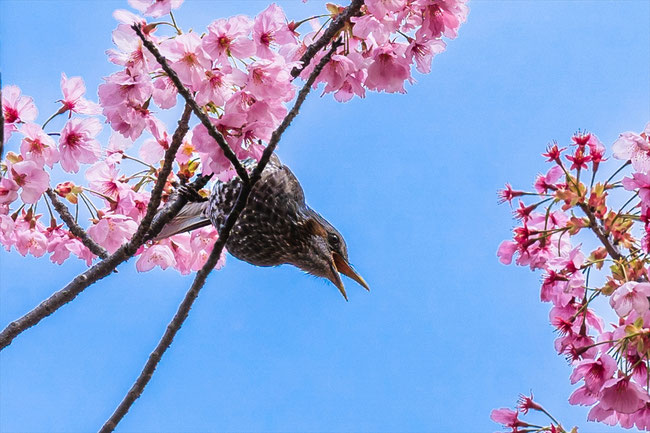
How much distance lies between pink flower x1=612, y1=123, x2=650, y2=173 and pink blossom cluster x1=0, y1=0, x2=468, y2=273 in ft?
3.54

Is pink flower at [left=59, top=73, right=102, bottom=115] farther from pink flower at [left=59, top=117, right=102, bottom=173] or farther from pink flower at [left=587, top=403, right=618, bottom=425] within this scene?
pink flower at [left=587, top=403, right=618, bottom=425]

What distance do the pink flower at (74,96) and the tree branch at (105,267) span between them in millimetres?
686

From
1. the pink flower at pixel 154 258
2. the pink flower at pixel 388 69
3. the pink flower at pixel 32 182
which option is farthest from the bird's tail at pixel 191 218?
the pink flower at pixel 388 69

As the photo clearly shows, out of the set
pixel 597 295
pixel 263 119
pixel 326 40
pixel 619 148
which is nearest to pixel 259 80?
pixel 263 119

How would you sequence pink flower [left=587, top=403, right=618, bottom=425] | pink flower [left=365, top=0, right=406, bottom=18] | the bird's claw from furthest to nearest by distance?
1. pink flower [left=587, top=403, right=618, bottom=425]
2. the bird's claw
3. pink flower [left=365, top=0, right=406, bottom=18]

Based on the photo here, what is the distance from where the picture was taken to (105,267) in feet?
8.63

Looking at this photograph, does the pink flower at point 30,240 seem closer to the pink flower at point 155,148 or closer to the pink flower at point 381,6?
the pink flower at point 155,148

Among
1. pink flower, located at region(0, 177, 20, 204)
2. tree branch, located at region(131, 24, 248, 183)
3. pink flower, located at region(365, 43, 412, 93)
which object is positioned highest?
pink flower, located at region(365, 43, 412, 93)

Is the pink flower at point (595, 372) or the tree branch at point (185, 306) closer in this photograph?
the tree branch at point (185, 306)

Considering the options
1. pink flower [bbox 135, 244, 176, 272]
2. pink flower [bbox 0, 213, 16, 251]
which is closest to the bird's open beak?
pink flower [bbox 135, 244, 176, 272]

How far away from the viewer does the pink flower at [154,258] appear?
3590 millimetres

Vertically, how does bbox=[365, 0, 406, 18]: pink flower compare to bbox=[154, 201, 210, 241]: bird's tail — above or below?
below

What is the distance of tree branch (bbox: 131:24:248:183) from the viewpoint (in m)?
2.15

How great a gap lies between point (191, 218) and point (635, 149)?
236cm
